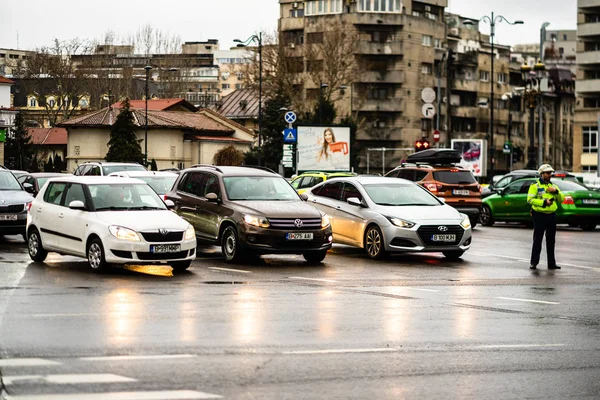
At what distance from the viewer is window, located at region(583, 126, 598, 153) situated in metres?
119

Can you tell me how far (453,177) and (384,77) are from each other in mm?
87506

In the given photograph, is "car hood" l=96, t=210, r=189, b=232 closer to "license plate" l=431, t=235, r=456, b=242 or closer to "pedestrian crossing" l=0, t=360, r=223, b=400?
"license plate" l=431, t=235, r=456, b=242

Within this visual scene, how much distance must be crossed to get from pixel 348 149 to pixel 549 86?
354ft

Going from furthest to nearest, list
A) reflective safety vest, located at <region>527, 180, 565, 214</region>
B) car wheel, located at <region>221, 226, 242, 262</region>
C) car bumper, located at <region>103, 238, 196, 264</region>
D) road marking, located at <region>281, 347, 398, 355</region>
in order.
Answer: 1. reflective safety vest, located at <region>527, 180, 565, 214</region>
2. car wheel, located at <region>221, 226, 242, 262</region>
3. car bumper, located at <region>103, 238, 196, 264</region>
4. road marking, located at <region>281, 347, 398, 355</region>

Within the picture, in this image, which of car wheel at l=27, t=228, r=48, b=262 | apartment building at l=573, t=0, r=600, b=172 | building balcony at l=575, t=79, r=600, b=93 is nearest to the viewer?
car wheel at l=27, t=228, r=48, b=262

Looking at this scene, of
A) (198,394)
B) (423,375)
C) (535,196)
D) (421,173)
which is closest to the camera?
(198,394)

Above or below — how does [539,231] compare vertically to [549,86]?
below

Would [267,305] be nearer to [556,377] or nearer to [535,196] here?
[556,377]

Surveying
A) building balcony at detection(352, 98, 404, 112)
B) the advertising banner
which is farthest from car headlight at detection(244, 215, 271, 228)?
building balcony at detection(352, 98, 404, 112)

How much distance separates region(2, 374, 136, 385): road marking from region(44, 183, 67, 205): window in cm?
1119

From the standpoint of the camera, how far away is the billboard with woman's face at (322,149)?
5747 cm

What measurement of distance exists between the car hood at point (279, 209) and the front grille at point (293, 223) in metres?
0.06

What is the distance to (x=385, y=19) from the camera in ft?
396

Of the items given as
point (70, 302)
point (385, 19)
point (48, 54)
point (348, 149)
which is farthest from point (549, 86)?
point (70, 302)
